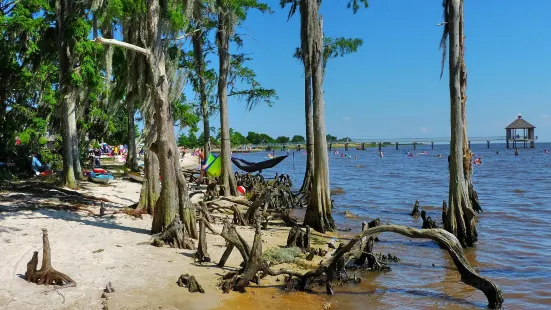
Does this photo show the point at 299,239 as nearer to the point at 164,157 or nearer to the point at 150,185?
the point at 164,157

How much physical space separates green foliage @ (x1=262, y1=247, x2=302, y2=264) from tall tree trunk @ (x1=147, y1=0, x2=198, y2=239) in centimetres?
167

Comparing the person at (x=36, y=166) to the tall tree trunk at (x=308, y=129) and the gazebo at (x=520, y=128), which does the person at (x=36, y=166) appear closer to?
the tall tree trunk at (x=308, y=129)

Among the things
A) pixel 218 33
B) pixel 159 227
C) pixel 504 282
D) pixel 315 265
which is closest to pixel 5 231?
pixel 159 227

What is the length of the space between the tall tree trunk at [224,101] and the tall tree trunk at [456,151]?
865 cm

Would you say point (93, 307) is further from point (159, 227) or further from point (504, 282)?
point (504, 282)

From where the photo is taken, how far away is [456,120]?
10.1m

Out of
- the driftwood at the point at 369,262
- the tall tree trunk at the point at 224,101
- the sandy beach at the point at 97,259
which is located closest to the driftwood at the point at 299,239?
the sandy beach at the point at 97,259

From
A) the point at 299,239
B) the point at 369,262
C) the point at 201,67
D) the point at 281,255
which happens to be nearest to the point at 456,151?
the point at 369,262

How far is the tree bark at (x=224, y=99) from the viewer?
55.4 feet

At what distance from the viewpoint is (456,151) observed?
10070 mm

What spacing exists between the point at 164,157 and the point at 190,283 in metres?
3.54

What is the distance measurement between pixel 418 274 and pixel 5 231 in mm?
7491

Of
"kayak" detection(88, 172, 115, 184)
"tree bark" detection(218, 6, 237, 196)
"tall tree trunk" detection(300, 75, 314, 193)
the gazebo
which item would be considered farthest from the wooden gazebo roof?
"kayak" detection(88, 172, 115, 184)

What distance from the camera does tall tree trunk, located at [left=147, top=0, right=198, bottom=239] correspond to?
9.16 metres
